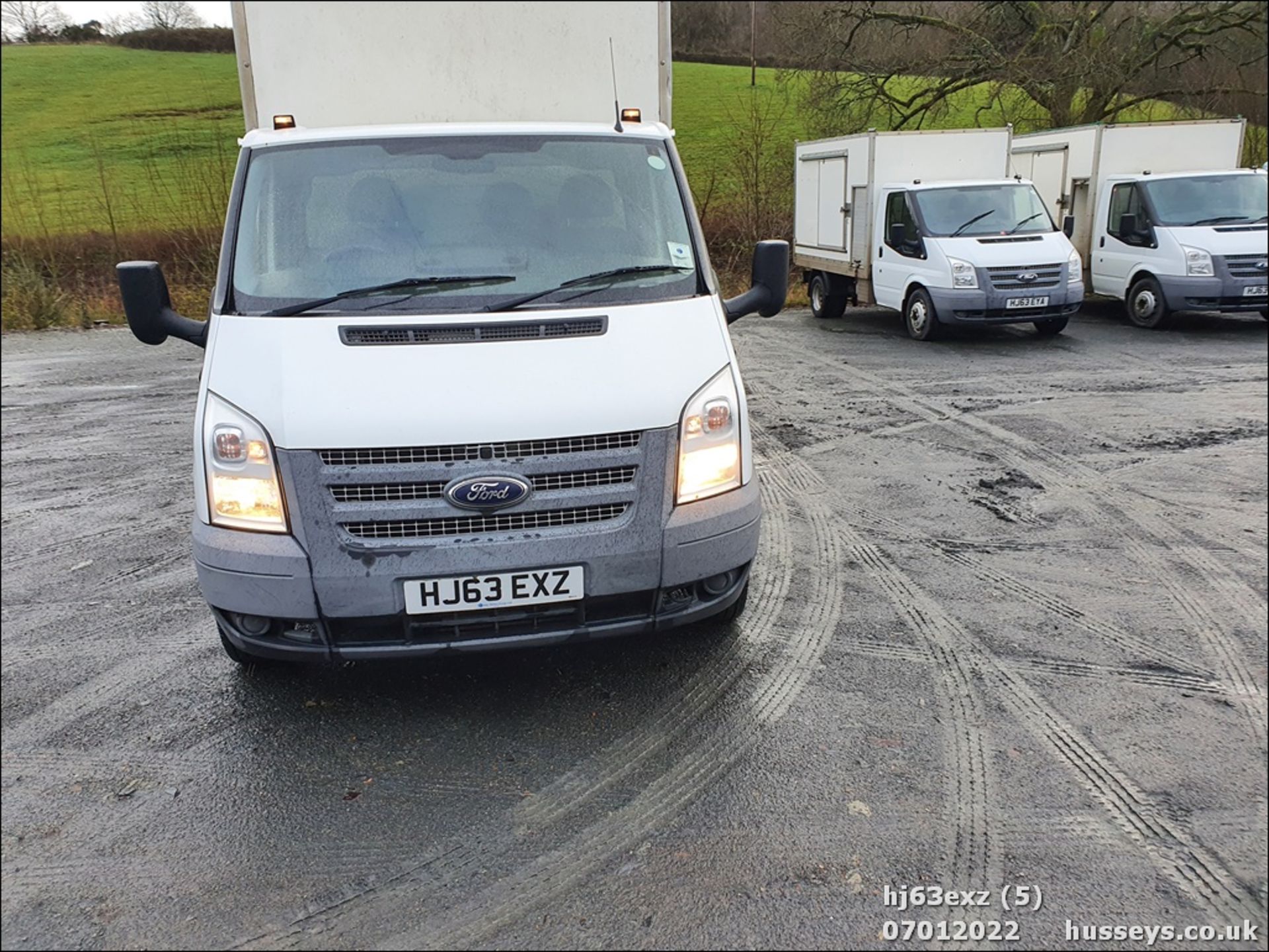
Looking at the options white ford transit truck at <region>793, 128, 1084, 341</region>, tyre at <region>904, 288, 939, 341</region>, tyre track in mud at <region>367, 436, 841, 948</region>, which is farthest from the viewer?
tyre at <region>904, 288, 939, 341</region>

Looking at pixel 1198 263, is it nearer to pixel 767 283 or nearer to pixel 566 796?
pixel 767 283

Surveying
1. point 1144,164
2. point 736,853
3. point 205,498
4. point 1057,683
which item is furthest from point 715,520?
point 1144,164

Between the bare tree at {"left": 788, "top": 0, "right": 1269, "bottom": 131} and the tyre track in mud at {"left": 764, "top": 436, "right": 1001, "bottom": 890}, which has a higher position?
the bare tree at {"left": 788, "top": 0, "right": 1269, "bottom": 131}

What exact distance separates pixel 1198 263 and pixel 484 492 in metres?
12.4

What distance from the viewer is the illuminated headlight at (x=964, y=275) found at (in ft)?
39.6

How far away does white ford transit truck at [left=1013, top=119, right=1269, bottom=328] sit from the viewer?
12.4 meters

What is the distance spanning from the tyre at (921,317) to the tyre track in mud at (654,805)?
877 cm

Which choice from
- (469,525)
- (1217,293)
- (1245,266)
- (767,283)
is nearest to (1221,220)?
(1245,266)

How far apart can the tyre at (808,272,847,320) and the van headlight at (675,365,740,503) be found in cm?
1233

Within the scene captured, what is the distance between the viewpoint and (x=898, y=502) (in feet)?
20.2

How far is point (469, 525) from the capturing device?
3.27 m

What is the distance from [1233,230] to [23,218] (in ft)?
63.5

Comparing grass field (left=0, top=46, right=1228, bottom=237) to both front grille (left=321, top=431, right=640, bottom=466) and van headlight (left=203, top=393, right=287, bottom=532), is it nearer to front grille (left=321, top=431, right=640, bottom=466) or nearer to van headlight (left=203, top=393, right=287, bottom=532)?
front grille (left=321, top=431, right=640, bottom=466)

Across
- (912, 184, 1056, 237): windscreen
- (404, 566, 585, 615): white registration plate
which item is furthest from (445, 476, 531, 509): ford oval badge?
(912, 184, 1056, 237): windscreen
